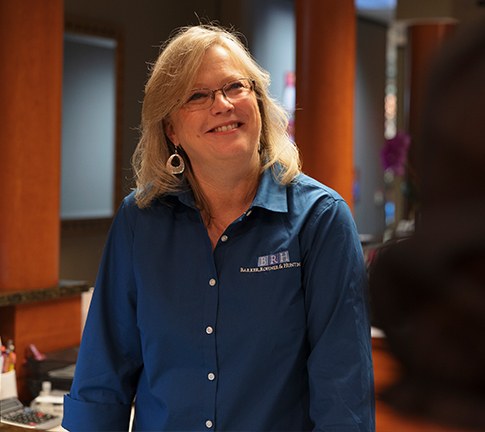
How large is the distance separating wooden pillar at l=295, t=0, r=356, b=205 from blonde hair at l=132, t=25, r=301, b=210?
3821 mm

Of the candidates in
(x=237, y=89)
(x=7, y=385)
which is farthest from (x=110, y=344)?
(x=7, y=385)

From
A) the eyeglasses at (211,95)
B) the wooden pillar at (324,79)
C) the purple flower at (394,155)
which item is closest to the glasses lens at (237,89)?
the eyeglasses at (211,95)

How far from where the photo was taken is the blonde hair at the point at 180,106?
1.86 metres

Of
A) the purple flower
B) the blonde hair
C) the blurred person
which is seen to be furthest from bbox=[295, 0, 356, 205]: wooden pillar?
the blurred person

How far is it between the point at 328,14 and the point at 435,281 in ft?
18.7

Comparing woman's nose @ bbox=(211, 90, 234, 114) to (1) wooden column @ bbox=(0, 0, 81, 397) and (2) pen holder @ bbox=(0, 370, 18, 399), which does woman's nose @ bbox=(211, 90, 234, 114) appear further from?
(1) wooden column @ bbox=(0, 0, 81, 397)

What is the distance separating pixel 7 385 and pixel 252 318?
5.07 feet

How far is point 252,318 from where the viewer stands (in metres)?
1.77

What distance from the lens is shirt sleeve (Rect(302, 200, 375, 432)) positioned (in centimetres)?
174

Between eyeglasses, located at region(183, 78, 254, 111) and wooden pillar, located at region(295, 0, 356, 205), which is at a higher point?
wooden pillar, located at region(295, 0, 356, 205)

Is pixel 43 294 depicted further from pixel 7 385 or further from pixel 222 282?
pixel 222 282

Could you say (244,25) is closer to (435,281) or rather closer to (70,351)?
(70,351)

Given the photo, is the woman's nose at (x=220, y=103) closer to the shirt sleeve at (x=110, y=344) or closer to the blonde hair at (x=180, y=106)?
the blonde hair at (x=180, y=106)

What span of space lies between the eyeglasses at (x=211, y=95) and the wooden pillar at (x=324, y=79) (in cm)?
395
